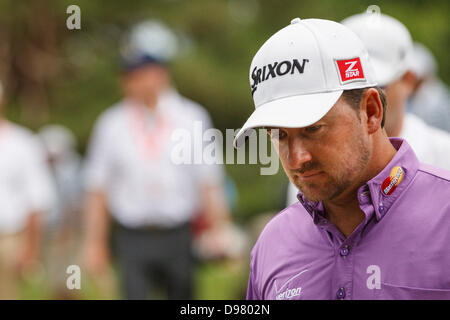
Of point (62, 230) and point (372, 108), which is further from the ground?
point (372, 108)

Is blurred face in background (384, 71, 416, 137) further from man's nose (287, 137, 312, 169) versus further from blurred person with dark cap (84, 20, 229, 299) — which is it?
blurred person with dark cap (84, 20, 229, 299)

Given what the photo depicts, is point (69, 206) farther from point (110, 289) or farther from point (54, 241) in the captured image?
point (110, 289)

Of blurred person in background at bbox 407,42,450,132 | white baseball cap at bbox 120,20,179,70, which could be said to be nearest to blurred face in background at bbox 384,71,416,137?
blurred person in background at bbox 407,42,450,132

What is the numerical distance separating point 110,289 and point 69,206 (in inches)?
49.0

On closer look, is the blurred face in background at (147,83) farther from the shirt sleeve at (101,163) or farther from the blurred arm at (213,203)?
the blurred arm at (213,203)

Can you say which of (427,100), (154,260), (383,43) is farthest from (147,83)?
(383,43)

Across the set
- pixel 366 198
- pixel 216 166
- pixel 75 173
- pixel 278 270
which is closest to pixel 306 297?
pixel 278 270

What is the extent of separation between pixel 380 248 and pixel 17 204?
5816mm

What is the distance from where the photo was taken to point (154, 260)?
270 inches

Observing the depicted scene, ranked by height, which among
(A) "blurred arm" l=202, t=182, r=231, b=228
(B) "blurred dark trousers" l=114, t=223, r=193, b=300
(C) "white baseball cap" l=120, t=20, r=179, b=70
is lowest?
(B) "blurred dark trousers" l=114, t=223, r=193, b=300

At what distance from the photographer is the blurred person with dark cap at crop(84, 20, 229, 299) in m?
6.88

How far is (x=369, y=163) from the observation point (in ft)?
8.59

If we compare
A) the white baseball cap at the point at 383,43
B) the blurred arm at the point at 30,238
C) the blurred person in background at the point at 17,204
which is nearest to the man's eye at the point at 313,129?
the white baseball cap at the point at 383,43

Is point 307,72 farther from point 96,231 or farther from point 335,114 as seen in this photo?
point 96,231
